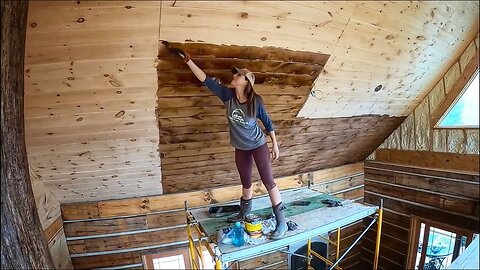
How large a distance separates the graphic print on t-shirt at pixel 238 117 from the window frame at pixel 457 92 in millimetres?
3222

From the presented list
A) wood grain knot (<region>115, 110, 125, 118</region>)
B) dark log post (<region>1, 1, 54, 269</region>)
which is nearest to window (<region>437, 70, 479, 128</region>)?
wood grain knot (<region>115, 110, 125, 118</region>)

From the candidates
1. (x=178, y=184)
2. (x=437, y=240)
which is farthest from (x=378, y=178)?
(x=178, y=184)

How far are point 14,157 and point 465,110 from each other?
191 inches

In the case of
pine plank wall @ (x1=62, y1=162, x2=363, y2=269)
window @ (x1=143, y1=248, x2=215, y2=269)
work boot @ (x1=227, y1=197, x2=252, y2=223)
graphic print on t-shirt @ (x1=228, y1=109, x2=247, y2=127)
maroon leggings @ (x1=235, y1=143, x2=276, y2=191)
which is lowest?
window @ (x1=143, y1=248, x2=215, y2=269)

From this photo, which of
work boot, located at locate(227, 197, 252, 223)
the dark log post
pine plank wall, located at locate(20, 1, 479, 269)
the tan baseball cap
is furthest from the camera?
work boot, located at locate(227, 197, 252, 223)

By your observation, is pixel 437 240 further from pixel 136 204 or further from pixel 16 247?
pixel 16 247

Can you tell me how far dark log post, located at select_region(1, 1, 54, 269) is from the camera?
1.10 meters

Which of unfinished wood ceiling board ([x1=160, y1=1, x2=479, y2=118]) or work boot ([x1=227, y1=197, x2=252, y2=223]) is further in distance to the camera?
work boot ([x1=227, y1=197, x2=252, y2=223])

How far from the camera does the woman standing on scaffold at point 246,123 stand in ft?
6.53

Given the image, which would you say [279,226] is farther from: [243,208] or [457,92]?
[457,92]

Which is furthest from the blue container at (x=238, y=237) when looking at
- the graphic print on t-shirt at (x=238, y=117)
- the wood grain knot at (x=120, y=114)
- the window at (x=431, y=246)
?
the window at (x=431, y=246)

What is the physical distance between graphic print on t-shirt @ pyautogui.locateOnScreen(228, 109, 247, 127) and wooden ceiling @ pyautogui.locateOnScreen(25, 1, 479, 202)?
0.40m

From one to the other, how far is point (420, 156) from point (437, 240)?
1455mm

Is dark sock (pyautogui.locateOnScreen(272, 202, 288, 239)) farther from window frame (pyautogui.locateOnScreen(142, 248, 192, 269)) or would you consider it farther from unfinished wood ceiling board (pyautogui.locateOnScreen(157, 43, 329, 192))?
window frame (pyautogui.locateOnScreen(142, 248, 192, 269))
